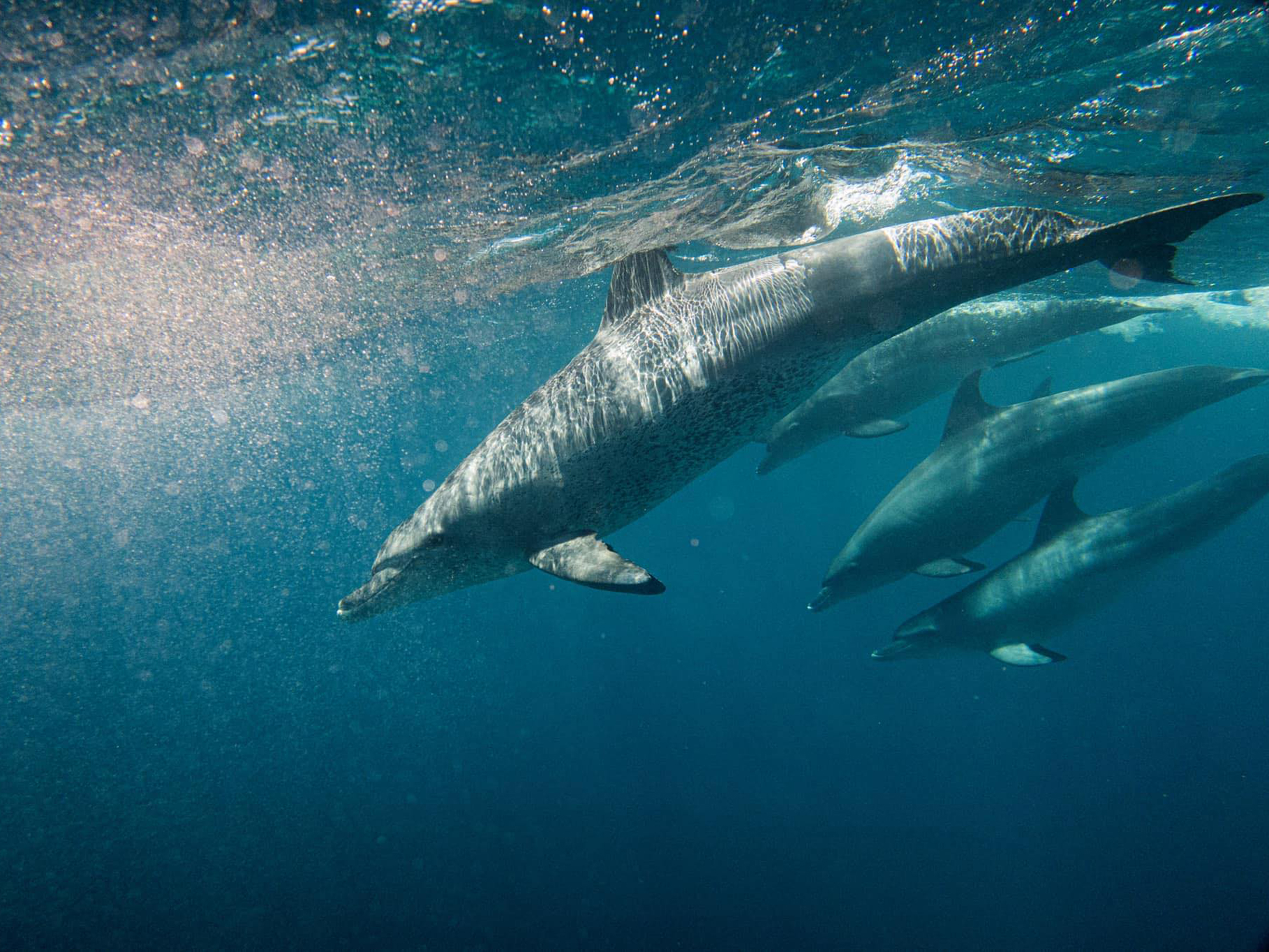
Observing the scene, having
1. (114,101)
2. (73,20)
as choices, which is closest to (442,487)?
(73,20)

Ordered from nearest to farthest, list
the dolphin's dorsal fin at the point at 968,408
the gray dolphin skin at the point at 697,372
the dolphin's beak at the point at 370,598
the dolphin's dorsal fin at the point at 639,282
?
the gray dolphin skin at the point at 697,372 < the dolphin's beak at the point at 370,598 < the dolphin's dorsal fin at the point at 639,282 < the dolphin's dorsal fin at the point at 968,408

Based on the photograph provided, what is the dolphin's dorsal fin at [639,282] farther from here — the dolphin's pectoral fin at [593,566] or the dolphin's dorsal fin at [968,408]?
the dolphin's dorsal fin at [968,408]

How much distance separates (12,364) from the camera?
14.4 m

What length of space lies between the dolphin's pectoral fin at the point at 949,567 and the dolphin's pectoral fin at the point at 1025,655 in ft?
4.42

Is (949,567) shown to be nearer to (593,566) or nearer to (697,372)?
(697,372)

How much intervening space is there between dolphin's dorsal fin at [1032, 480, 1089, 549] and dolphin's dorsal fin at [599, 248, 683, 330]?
7727 millimetres

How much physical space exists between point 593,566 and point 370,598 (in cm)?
226

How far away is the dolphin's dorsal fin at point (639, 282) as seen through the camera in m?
5.64

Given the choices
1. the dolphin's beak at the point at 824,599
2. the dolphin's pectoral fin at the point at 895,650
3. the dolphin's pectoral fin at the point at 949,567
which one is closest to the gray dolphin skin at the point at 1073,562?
the dolphin's pectoral fin at the point at 895,650

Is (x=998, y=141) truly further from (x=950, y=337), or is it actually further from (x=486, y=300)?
(x=486, y=300)

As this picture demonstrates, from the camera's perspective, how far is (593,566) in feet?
14.1

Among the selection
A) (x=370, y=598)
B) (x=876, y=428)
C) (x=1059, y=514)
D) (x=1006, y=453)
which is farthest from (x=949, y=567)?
(x=370, y=598)

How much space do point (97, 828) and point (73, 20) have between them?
29187mm

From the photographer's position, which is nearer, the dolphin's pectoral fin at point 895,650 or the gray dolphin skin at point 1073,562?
the gray dolphin skin at point 1073,562
